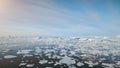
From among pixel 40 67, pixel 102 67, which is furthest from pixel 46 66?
pixel 102 67

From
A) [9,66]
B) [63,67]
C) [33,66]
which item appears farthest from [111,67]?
[9,66]

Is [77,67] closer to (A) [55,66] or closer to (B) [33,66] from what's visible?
(A) [55,66]

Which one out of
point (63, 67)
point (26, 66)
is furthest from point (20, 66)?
point (63, 67)

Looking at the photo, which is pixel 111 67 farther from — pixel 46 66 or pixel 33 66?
pixel 33 66

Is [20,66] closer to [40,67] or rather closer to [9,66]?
[9,66]

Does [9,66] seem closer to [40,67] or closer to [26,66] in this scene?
[26,66]

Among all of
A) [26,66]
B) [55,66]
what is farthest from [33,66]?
[55,66]
